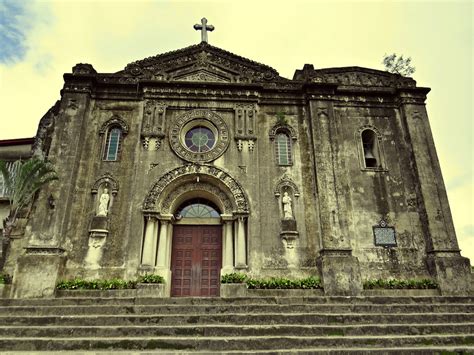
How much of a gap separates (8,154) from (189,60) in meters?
9.86

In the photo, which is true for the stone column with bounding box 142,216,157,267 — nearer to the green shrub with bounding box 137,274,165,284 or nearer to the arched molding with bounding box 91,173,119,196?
the green shrub with bounding box 137,274,165,284

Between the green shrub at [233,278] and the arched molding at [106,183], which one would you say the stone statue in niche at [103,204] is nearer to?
the arched molding at [106,183]

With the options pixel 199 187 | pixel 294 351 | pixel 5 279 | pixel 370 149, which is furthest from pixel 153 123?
pixel 294 351

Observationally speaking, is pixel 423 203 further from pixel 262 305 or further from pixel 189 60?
pixel 189 60

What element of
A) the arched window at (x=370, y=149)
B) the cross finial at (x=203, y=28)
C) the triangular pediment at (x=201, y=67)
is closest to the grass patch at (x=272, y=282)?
the arched window at (x=370, y=149)

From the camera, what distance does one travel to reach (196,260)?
14.7 meters

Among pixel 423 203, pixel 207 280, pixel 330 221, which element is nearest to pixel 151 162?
pixel 207 280

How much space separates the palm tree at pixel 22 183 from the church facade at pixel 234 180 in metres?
0.45

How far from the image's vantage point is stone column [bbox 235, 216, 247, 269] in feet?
45.6

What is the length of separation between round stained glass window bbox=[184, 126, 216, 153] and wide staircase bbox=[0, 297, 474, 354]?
282 inches

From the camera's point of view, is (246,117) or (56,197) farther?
(246,117)

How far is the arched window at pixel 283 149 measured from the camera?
15872mm

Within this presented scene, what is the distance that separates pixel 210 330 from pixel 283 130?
10110 millimetres

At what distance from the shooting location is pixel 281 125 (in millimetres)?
16328
